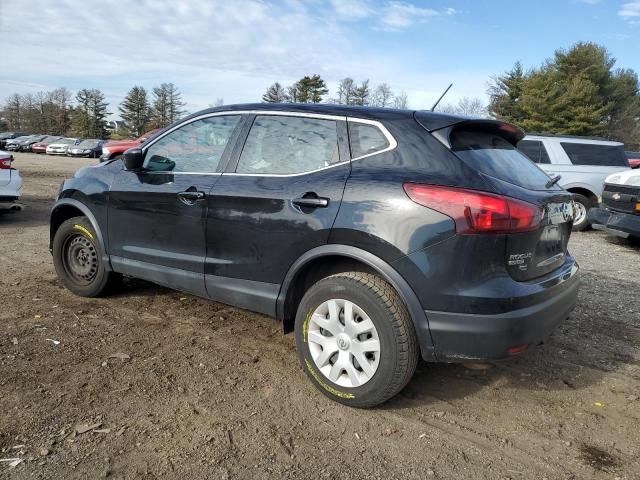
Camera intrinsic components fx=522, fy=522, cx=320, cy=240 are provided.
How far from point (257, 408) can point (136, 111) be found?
293ft

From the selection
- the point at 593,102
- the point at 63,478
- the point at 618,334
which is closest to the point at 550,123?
the point at 593,102

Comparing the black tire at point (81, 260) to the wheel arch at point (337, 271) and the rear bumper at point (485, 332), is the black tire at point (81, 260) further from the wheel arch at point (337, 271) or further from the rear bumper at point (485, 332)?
the rear bumper at point (485, 332)

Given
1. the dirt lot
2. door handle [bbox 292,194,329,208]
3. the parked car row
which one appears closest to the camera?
the dirt lot

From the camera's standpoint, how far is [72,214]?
192 inches

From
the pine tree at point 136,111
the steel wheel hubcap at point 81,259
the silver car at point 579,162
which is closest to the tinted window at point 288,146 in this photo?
the steel wheel hubcap at point 81,259

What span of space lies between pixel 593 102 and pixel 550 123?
5018 mm

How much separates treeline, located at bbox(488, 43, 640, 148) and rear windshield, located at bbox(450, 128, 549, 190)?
43.9m

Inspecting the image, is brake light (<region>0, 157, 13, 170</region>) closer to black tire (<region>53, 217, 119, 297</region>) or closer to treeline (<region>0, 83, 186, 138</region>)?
black tire (<region>53, 217, 119, 297</region>)

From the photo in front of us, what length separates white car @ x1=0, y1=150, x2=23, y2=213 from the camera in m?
8.28

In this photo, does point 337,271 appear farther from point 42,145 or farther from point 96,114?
point 96,114

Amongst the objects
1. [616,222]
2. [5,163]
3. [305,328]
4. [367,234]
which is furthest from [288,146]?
[5,163]

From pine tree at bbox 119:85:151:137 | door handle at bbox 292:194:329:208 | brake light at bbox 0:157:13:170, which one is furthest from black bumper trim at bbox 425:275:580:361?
pine tree at bbox 119:85:151:137

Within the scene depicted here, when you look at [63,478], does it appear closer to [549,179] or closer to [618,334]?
[549,179]

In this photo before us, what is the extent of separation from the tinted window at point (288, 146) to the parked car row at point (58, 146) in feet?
129
